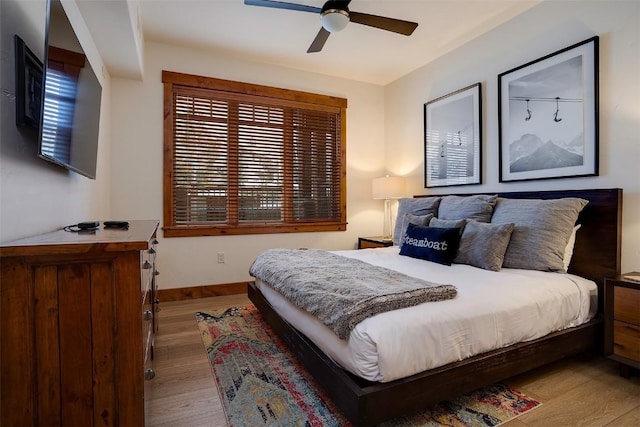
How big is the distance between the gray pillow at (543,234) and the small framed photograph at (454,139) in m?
0.93

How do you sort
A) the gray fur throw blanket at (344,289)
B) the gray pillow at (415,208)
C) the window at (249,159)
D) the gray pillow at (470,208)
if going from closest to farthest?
the gray fur throw blanket at (344,289)
the gray pillow at (470,208)
the gray pillow at (415,208)
the window at (249,159)

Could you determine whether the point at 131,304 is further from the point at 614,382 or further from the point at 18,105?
the point at 614,382

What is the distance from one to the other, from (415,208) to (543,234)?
1.27 meters

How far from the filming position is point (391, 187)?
3955 millimetres

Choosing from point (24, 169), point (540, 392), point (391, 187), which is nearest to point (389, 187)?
point (391, 187)

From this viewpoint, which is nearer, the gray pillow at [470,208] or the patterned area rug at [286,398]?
the patterned area rug at [286,398]

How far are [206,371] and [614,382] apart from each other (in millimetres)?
2414

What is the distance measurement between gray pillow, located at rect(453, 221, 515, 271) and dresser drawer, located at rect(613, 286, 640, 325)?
0.63 metres

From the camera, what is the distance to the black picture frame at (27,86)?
1.22 metres

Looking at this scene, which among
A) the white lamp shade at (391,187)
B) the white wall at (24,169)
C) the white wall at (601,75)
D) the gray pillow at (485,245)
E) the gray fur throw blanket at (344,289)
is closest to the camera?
the white wall at (24,169)

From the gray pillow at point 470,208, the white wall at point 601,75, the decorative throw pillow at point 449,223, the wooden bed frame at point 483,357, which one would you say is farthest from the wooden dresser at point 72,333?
the white wall at point 601,75

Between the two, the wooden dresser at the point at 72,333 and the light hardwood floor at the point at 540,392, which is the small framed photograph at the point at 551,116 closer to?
the light hardwood floor at the point at 540,392

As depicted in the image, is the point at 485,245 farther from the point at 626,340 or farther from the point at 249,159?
the point at 249,159

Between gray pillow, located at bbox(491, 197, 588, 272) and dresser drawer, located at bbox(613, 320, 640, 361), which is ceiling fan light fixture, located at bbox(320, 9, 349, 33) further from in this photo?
dresser drawer, located at bbox(613, 320, 640, 361)
